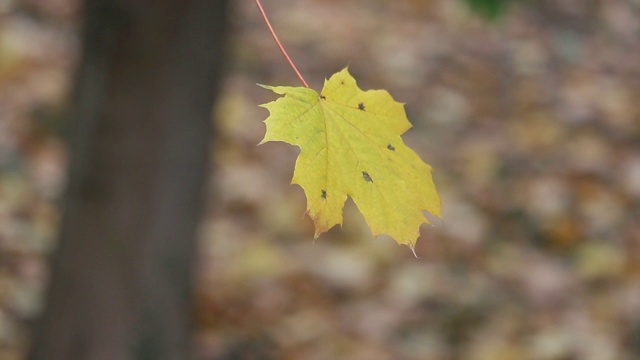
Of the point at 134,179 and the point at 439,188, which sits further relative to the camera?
the point at 439,188

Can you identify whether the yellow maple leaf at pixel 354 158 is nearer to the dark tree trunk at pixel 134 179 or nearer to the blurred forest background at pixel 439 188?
the dark tree trunk at pixel 134 179

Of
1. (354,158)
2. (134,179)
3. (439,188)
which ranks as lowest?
(439,188)

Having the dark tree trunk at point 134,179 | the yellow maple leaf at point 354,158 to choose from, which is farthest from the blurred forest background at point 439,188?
the yellow maple leaf at point 354,158

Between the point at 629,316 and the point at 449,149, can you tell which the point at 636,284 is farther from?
the point at 449,149

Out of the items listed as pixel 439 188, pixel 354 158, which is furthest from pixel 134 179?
pixel 439 188

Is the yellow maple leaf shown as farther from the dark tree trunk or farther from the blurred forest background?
the blurred forest background

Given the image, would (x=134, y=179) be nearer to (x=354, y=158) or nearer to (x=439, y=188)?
(x=354, y=158)

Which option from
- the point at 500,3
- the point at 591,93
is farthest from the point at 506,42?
the point at 500,3
